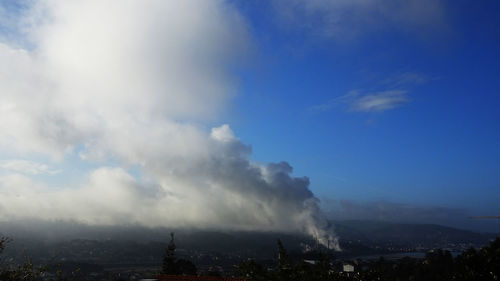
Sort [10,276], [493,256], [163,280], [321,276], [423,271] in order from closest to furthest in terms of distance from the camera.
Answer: [321,276]
[10,276]
[163,280]
[493,256]
[423,271]

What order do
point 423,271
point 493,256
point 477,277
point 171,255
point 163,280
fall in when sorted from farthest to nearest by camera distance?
point 423,271, point 171,255, point 493,256, point 163,280, point 477,277

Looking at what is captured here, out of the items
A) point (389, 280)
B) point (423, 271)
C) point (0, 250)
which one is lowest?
point (423, 271)

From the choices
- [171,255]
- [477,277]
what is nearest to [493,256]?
[477,277]

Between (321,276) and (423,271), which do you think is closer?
(321,276)

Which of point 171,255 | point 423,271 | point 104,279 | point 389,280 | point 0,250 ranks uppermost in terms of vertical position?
point 0,250

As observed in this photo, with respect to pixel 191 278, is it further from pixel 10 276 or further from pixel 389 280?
pixel 389 280

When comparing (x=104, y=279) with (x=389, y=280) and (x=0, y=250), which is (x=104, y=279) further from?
(x=389, y=280)

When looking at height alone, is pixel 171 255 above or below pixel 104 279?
above

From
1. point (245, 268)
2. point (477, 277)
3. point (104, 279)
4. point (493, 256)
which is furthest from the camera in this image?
point (104, 279)

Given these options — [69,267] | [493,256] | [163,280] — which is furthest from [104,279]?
[493,256]
